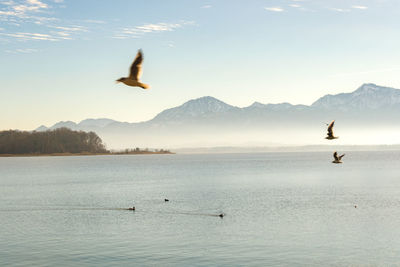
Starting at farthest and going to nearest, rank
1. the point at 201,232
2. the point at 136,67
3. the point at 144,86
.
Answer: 1. the point at 201,232
2. the point at 136,67
3. the point at 144,86

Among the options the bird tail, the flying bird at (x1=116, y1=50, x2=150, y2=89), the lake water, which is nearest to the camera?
the bird tail

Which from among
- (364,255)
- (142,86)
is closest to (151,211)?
(364,255)

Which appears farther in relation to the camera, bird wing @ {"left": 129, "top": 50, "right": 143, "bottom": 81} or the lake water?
the lake water

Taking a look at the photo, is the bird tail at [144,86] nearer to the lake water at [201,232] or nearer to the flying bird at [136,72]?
the flying bird at [136,72]

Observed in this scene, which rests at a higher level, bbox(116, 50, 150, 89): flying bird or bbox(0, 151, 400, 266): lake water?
bbox(116, 50, 150, 89): flying bird

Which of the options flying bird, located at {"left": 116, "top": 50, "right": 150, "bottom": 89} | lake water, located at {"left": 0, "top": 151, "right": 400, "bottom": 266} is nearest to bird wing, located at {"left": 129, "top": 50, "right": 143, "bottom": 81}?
flying bird, located at {"left": 116, "top": 50, "right": 150, "bottom": 89}

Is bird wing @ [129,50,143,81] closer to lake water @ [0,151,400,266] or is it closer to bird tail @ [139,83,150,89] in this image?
bird tail @ [139,83,150,89]

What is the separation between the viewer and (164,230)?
183 ft

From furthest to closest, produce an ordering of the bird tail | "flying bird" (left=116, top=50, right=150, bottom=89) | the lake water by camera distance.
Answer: the lake water → "flying bird" (left=116, top=50, right=150, bottom=89) → the bird tail

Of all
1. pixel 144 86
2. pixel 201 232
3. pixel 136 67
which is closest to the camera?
pixel 144 86

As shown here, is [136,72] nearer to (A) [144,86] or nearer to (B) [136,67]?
A: (B) [136,67]

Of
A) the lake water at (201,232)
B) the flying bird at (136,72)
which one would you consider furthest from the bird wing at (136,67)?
the lake water at (201,232)

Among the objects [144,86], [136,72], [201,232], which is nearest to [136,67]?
[136,72]

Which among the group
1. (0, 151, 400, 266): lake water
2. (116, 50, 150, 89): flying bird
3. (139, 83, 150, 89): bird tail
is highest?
(116, 50, 150, 89): flying bird
